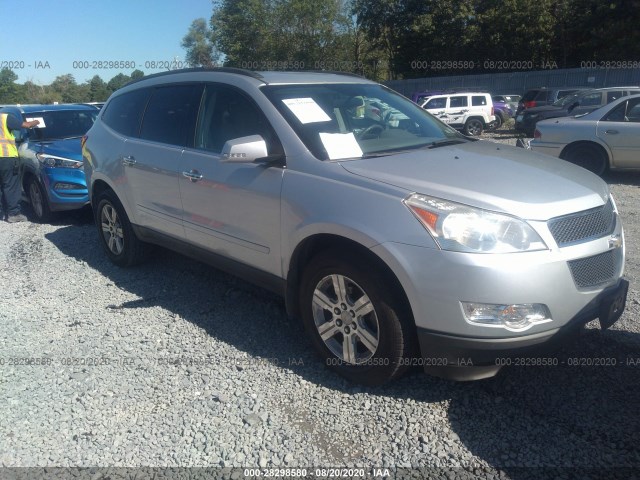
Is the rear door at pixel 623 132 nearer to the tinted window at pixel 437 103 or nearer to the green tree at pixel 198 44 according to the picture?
the tinted window at pixel 437 103

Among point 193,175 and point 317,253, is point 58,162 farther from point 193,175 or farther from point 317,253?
Answer: point 317,253

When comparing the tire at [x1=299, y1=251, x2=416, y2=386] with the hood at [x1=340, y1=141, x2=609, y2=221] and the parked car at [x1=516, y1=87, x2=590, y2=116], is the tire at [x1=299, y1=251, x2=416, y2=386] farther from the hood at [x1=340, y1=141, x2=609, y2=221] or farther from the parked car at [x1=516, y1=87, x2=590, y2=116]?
the parked car at [x1=516, y1=87, x2=590, y2=116]

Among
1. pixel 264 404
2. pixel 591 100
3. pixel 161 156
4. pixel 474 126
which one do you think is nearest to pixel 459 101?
pixel 474 126

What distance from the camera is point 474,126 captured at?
23094 mm

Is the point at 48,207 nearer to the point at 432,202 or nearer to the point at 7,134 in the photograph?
the point at 7,134

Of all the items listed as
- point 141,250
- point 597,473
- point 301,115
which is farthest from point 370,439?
point 141,250

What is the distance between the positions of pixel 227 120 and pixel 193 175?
498 millimetres

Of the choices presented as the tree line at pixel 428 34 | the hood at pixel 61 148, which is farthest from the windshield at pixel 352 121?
the tree line at pixel 428 34

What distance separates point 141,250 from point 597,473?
451cm

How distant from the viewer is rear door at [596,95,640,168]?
378 inches

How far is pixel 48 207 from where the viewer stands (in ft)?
26.6

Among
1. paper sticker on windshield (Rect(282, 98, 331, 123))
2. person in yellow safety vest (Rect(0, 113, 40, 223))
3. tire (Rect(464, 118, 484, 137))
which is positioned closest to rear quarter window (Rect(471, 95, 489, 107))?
tire (Rect(464, 118, 484, 137))

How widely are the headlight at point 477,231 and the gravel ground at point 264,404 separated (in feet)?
3.29

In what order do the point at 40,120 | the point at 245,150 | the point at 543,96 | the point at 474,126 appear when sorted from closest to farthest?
1. the point at 245,150
2. the point at 40,120
3. the point at 543,96
4. the point at 474,126
